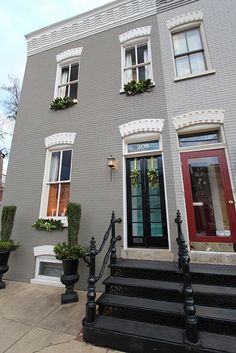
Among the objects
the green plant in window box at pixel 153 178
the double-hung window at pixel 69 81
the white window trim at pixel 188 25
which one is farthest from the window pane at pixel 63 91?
the green plant in window box at pixel 153 178

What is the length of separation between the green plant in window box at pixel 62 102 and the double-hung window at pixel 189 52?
2853mm

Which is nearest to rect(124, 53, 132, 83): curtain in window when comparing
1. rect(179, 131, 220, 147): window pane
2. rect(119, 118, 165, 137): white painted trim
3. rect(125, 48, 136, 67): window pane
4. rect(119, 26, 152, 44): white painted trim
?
rect(125, 48, 136, 67): window pane

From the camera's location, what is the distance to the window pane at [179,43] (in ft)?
15.9

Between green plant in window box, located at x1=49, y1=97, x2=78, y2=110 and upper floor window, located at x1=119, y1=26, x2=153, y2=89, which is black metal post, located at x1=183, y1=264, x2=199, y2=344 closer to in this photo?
upper floor window, located at x1=119, y1=26, x2=153, y2=89

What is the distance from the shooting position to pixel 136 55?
17.2 feet

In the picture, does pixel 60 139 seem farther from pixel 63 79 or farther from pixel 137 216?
pixel 137 216

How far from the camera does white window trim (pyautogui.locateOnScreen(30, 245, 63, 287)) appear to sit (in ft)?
14.3

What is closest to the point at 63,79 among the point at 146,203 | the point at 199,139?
the point at 199,139

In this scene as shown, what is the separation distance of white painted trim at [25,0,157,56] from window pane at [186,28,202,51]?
1.22m

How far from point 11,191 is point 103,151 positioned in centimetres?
279

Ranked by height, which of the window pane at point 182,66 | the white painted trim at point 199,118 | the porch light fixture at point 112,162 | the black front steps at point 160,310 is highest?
the window pane at point 182,66

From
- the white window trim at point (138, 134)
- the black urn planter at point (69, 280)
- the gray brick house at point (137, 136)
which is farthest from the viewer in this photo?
the white window trim at point (138, 134)

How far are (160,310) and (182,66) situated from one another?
5.06 metres

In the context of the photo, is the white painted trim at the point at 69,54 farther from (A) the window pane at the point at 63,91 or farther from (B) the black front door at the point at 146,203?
(B) the black front door at the point at 146,203
